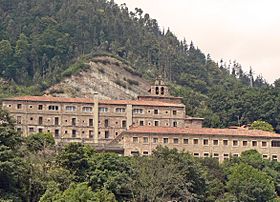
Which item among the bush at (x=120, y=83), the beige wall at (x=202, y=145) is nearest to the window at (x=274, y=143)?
the beige wall at (x=202, y=145)

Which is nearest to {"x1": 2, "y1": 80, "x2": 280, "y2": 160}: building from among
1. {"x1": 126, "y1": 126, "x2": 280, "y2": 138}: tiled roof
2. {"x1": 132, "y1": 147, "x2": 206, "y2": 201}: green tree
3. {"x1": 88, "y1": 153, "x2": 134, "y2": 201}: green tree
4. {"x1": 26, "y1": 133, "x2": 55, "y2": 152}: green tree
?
{"x1": 126, "y1": 126, "x2": 280, "y2": 138}: tiled roof

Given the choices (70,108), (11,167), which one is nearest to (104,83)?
(70,108)

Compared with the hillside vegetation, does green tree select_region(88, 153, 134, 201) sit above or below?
below

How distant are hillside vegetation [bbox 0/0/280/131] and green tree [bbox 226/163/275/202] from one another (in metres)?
29.0

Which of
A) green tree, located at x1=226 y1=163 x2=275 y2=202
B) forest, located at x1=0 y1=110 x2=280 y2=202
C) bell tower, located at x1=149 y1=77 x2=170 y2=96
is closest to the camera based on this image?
forest, located at x1=0 y1=110 x2=280 y2=202

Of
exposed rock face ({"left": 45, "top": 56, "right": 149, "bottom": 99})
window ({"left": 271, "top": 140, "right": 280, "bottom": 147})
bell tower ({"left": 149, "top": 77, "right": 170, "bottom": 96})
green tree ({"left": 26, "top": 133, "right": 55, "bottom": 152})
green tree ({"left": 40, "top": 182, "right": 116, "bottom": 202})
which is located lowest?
green tree ({"left": 40, "top": 182, "right": 116, "bottom": 202})

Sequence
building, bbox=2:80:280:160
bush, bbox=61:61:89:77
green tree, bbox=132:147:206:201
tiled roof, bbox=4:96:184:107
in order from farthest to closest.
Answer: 1. bush, bbox=61:61:89:77
2. tiled roof, bbox=4:96:184:107
3. building, bbox=2:80:280:160
4. green tree, bbox=132:147:206:201

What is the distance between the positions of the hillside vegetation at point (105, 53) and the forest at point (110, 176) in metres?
28.3

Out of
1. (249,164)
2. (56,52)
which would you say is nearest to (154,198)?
(249,164)

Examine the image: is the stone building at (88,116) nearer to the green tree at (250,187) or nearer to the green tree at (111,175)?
the green tree at (250,187)

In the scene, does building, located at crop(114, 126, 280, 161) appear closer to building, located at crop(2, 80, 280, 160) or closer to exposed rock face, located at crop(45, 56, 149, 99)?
building, located at crop(2, 80, 280, 160)

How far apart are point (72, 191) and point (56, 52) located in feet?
254

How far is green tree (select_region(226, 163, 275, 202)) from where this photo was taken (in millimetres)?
64438

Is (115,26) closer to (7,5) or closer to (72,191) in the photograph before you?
(7,5)
